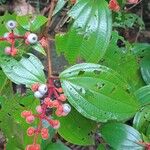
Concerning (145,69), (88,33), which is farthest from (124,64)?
(88,33)

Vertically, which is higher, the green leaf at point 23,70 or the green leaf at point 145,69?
the green leaf at point 23,70

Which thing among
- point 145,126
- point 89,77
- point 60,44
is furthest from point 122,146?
point 60,44

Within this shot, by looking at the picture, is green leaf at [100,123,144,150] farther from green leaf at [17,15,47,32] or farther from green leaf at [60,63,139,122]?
green leaf at [17,15,47,32]

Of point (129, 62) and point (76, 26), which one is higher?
point (76, 26)

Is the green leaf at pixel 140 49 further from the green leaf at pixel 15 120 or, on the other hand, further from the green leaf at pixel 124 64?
the green leaf at pixel 15 120

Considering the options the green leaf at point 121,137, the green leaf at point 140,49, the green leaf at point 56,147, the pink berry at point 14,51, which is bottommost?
the green leaf at point 56,147

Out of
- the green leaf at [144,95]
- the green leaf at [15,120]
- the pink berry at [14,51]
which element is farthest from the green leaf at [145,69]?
the pink berry at [14,51]

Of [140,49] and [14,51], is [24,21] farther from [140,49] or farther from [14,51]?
[140,49]

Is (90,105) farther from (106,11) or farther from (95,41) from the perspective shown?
(106,11)
